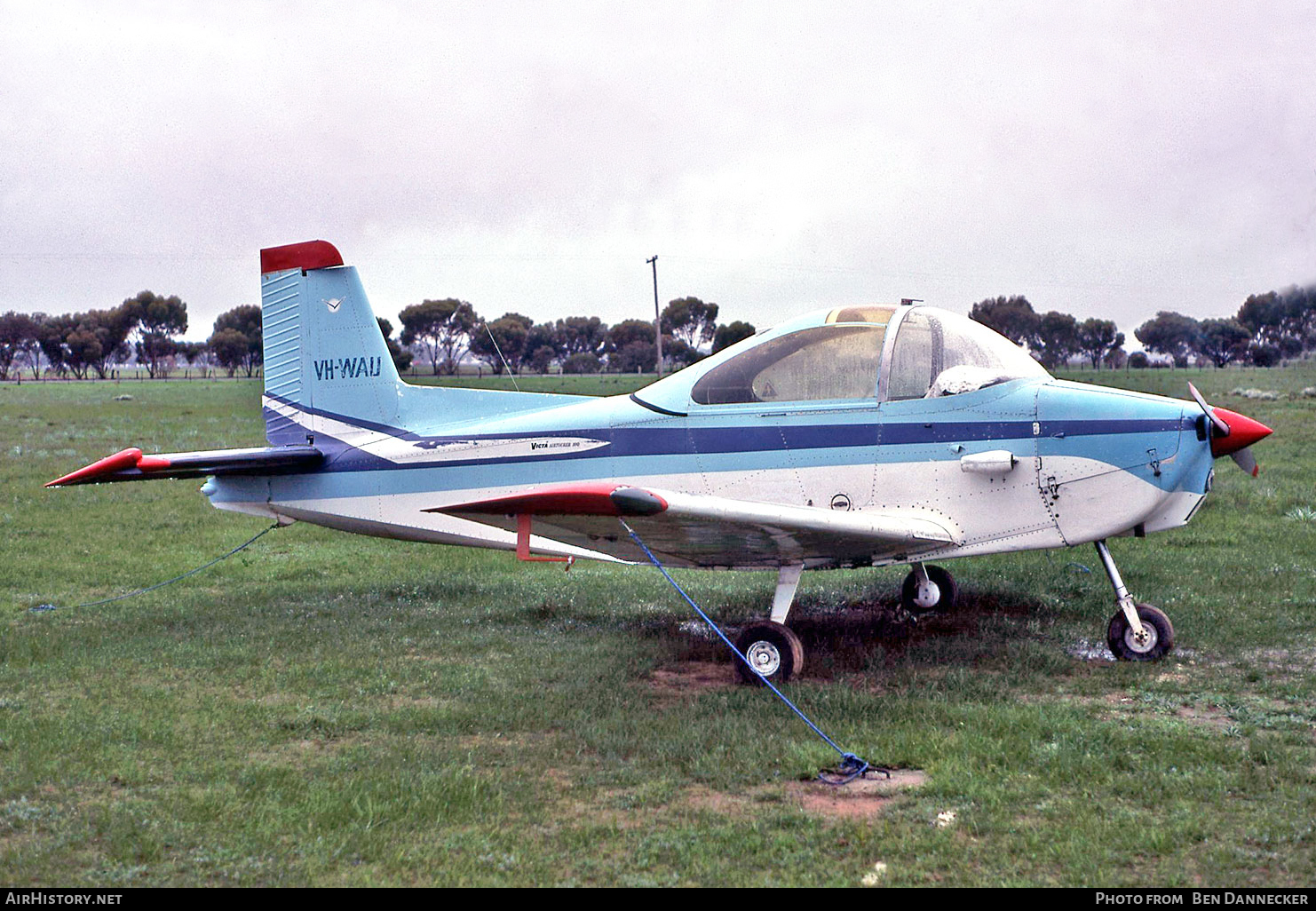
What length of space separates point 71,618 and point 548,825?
20.9ft

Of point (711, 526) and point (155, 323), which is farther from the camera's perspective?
point (155, 323)

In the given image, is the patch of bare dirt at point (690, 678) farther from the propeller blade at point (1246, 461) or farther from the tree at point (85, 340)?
the tree at point (85, 340)

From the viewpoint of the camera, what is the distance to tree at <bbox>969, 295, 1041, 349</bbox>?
24812mm

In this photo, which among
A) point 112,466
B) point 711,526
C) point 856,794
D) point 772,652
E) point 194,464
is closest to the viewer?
point 856,794

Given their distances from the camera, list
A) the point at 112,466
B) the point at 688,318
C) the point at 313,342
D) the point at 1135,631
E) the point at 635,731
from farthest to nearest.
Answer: the point at 688,318 → the point at 313,342 → the point at 112,466 → the point at 1135,631 → the point at 635,731

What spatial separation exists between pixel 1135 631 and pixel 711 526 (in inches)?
122

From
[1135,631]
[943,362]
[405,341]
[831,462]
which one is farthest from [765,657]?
[405,341]

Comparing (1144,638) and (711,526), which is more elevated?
(711,526)

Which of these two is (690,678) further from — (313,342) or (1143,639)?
(313,342)

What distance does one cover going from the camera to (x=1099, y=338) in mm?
21406

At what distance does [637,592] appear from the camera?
33.7 feet

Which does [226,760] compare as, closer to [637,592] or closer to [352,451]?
[352,451]

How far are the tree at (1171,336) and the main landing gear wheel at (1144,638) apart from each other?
627 inches

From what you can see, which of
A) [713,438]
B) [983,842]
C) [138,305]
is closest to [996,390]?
[713,438]
